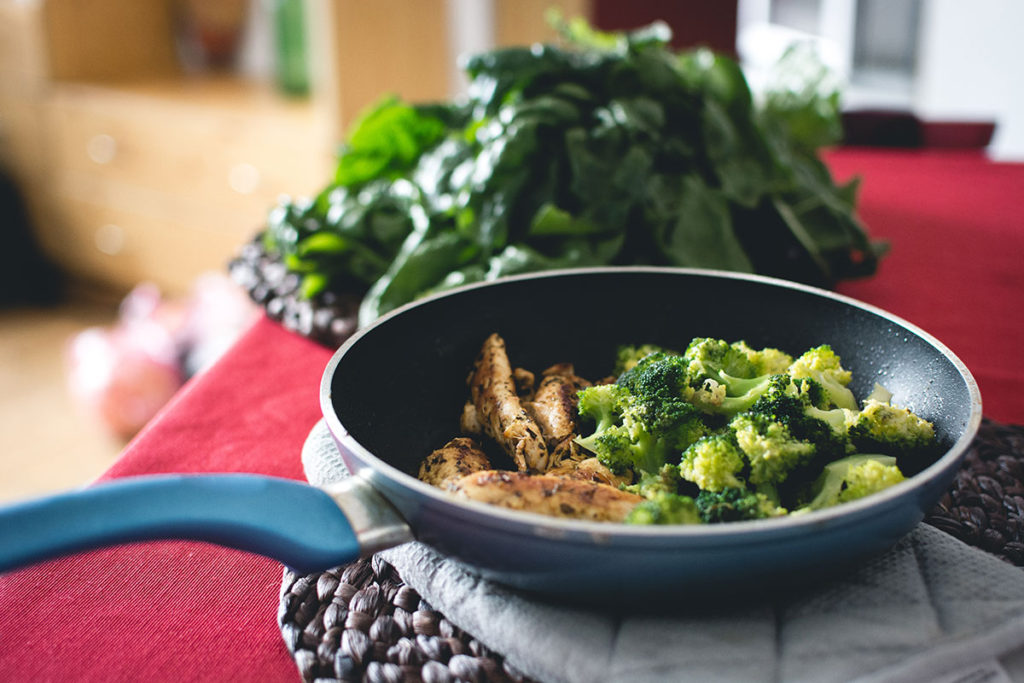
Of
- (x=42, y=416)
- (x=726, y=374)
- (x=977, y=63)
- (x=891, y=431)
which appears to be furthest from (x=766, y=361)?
(x=977, y=63)

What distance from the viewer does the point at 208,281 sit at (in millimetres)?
2791

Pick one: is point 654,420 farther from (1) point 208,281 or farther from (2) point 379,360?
(1) point 208,281

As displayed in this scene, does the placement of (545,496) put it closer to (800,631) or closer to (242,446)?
(800,631)

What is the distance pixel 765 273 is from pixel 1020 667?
0.74m

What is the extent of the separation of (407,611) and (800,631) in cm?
27

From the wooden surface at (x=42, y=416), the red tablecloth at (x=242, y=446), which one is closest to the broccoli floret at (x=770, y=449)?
the red tablecloth at (x=242, y=446)

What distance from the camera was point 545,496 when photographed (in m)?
0.55

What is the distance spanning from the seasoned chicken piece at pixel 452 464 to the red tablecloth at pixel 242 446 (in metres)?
0.15

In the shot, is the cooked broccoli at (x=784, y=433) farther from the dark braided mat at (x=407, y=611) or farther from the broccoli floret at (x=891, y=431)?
the dark braided mat at (x=407, y=611)

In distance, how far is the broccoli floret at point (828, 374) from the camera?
709mm

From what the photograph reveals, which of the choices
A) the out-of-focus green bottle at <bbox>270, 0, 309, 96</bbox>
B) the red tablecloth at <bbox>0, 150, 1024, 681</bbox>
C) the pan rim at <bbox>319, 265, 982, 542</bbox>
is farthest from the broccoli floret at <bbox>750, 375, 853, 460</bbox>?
the out-of-focus green bottle at <bbox>270, 0, 309, 96</bbox>

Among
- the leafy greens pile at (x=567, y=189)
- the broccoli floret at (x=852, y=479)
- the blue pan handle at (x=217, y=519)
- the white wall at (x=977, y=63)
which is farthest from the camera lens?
the white wall at (x=977, y=63)

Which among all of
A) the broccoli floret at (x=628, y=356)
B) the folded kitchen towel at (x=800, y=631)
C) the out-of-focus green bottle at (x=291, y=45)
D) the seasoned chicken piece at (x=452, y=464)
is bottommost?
the folded kitchen towel at (x=800, y=631)

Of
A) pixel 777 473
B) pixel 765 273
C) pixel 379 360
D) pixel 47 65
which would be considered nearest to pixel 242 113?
pixel 47 65
